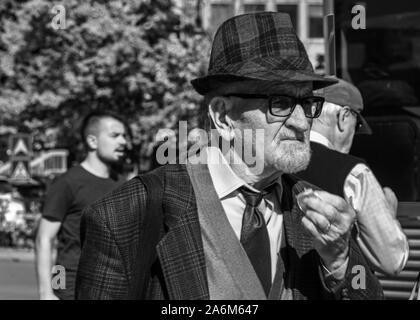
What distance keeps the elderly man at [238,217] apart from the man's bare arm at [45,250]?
3268 millimetres

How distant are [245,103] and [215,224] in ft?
1.18

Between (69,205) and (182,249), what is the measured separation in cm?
356

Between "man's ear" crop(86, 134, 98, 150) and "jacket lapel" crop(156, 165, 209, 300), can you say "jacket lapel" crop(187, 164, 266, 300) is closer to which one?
"jacket lapel" crop(156, 165, 209, 300)

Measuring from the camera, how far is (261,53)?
103 inches

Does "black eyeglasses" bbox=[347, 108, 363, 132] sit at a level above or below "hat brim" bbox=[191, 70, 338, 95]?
below

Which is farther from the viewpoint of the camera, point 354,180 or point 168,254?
point 354,180

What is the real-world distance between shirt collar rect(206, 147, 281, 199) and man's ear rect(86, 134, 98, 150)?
3702mm

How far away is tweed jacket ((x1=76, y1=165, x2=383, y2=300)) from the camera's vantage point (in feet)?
8.07

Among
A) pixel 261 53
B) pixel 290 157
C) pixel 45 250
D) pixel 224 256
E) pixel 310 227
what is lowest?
pixel 45 250

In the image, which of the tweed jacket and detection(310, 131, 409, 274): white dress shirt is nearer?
the tweed jacket

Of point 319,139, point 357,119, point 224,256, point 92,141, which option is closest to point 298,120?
point 224,256

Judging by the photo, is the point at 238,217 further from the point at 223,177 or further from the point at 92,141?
the point at 92,141

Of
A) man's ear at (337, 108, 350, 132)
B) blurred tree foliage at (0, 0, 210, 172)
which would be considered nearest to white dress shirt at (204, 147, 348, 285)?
man's ear at (337, 108, 350, 132)

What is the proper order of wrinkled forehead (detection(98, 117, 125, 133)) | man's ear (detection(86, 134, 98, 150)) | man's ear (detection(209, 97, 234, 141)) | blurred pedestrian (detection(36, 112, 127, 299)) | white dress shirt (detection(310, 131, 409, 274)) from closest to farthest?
man's ear (detection(209, 97, 234, 141))
white dress shirt (detection(310, 131, 409, 274))
blurred pedestrian (detection(36, 112, 127, 299))
man's ear (detection(86, 134, 98, 150))
wrinkled forehead (detection(98, 117, 125, 133))
